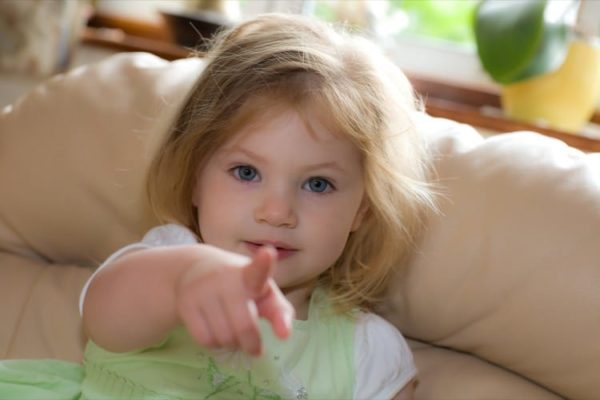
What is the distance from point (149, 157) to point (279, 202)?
10.7 inches

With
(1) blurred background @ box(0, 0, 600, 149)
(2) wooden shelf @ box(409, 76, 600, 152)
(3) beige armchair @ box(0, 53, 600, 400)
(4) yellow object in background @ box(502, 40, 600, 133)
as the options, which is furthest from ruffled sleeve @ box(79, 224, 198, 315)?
(4) yellow object in background @ box(502, 40, 600, 133)

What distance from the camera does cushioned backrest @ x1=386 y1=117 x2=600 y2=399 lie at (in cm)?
117

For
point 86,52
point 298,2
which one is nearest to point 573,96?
point 298,2

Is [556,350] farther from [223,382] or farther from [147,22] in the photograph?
[147,22]

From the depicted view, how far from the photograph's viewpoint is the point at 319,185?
1173 millimetres

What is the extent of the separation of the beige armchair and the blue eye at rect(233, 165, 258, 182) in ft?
0.51

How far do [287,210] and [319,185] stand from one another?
7 cm

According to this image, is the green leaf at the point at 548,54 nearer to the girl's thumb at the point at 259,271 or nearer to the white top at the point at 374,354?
the white top at the point at 374,354

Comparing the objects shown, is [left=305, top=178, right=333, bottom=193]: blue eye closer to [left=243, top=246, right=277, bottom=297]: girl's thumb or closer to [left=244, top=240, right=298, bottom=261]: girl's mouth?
[left=244, top=240, right=298, bottom=261]: girl's mouth

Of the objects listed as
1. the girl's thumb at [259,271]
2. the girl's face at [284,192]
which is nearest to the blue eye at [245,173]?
the girl's face at [284,192]

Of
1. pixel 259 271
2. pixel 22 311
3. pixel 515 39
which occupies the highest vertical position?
pixel 259 271

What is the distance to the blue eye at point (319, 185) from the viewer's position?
3.82 feet

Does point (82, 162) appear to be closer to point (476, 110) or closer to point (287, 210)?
point (287, 210)

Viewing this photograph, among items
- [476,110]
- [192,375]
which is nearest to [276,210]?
[192,375]
